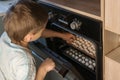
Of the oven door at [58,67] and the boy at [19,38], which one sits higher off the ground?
the boy at [19,38]

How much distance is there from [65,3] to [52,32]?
228 mm

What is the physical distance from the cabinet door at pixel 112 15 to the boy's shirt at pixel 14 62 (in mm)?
391

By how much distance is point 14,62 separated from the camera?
1.03 meters

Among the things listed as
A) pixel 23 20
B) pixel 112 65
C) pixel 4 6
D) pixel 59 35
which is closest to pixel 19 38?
pixel 23 20

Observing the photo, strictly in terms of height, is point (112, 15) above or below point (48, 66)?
above

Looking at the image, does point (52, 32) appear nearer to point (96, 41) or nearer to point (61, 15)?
point (61, 15)

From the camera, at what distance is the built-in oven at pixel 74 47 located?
1.07 m

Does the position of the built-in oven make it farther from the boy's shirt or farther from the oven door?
the boy's shirt

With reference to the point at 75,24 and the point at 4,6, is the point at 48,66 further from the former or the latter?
the point at 4,6

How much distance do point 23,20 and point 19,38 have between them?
97 millimetres

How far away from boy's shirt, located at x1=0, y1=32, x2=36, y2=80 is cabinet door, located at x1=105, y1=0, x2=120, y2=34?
39cm

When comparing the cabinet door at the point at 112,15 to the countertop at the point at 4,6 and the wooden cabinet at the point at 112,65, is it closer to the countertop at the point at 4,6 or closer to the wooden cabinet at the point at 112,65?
the wooden cabinet at the point at 112,65

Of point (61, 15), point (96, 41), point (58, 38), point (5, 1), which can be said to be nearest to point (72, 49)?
point (58, 38)

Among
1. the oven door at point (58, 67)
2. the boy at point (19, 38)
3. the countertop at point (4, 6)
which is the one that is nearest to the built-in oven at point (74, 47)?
the oven door at point (58, 67)
